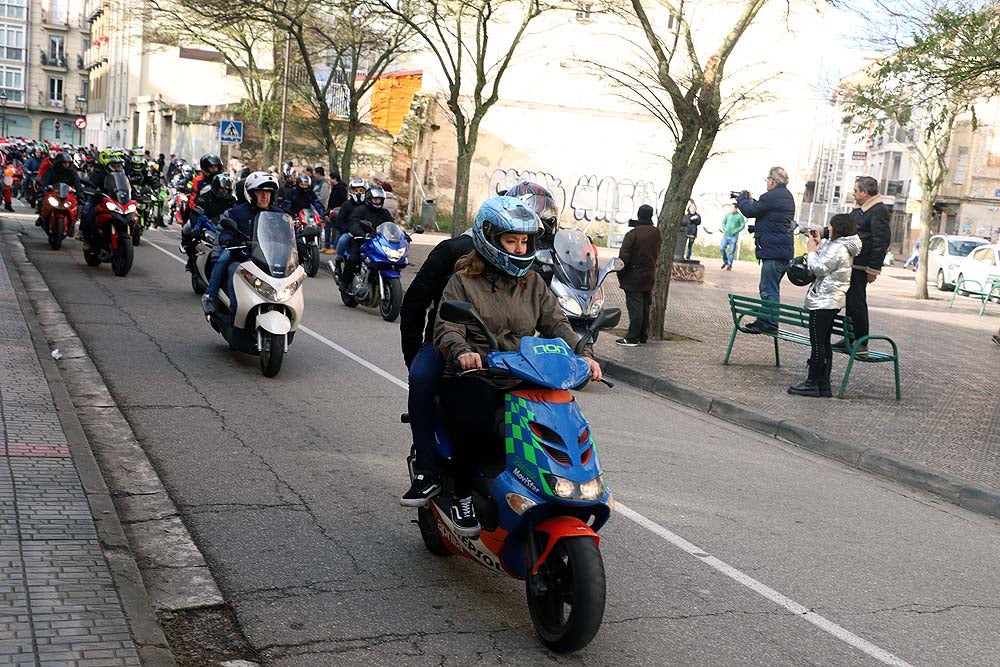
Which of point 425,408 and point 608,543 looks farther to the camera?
point 608,543

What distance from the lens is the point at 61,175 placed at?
733 inches

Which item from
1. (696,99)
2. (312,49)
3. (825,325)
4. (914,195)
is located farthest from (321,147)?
(914,195)

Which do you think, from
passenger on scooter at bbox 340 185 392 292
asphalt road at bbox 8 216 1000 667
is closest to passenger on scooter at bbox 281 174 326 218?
passenger on scooter at bbox 340 185 392 292

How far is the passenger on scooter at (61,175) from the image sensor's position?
1848 centimetres

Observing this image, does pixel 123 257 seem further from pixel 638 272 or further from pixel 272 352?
pixel 638 272

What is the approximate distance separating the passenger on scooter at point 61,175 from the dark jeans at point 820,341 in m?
Answer: 12.9

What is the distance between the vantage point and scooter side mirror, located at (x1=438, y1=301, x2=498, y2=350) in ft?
14.5

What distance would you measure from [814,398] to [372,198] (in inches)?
287

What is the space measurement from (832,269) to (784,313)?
128 centimetres

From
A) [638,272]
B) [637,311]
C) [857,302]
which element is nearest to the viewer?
[857,302]

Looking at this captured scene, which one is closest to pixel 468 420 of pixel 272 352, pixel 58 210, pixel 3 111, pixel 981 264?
pixel 272 352

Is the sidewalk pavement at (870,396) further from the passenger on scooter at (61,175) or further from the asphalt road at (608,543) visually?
the passenger on scooter at (61,175)

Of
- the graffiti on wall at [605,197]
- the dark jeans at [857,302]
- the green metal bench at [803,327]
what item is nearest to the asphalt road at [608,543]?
the green metal bench at [803,327]

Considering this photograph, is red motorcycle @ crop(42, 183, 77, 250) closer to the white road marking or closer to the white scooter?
the white scooter
